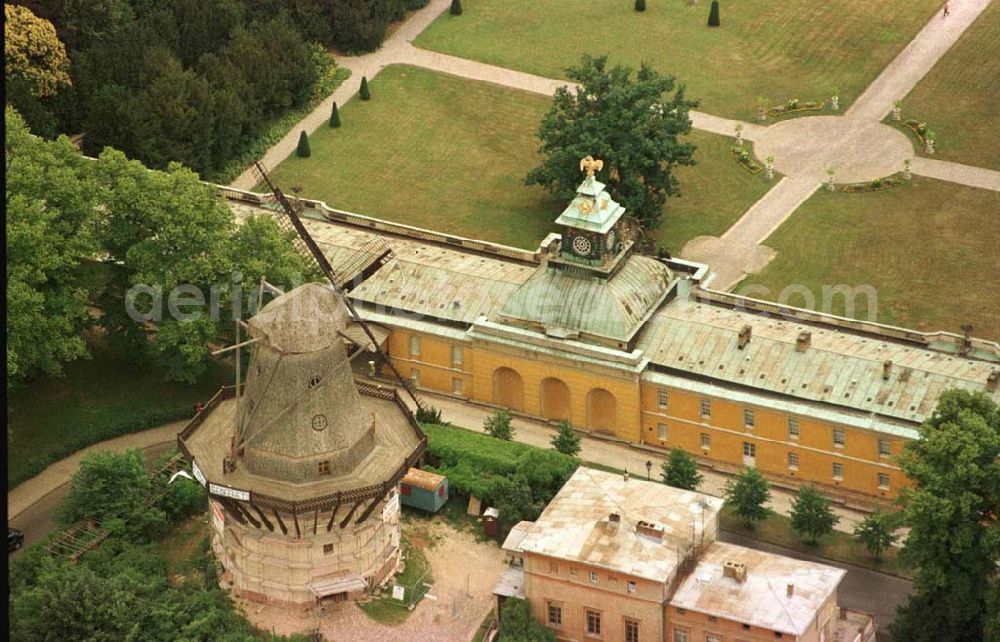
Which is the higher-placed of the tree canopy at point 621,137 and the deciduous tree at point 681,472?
the tree canopy at point 621,137

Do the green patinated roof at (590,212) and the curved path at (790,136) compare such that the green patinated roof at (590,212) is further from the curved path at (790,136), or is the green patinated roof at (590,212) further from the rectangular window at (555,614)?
the rectangular window at (555,614)

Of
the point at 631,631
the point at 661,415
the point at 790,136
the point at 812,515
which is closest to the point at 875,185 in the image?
the point at 790,136

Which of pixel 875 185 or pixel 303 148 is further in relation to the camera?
pixel 303 148

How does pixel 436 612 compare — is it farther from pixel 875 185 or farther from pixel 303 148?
pixel 875 185

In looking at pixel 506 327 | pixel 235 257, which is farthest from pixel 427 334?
pixel 235 257

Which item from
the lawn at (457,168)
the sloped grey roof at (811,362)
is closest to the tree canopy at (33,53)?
the lawn at (457,168)

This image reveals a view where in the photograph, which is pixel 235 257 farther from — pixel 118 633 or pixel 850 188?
pixel 850 188
